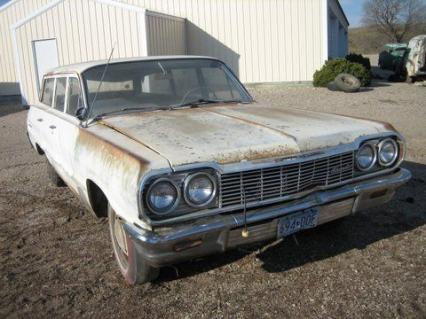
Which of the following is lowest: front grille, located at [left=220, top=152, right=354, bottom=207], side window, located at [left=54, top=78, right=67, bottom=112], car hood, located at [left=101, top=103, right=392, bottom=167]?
front grille, located at [left=220, top=152, right=354, bottom=207]

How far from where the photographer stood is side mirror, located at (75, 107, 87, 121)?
154 inches

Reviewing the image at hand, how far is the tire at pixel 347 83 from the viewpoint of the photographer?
15.3 meters

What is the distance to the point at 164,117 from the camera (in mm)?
3771

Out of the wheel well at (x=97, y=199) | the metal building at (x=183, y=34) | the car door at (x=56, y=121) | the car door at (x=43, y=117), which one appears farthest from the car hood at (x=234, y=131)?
the metal building at (x=183, y=34)

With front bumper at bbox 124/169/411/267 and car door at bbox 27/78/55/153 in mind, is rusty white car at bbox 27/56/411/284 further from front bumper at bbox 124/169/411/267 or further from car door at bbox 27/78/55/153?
car door at bbox 27/78/55/153

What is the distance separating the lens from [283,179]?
298cm

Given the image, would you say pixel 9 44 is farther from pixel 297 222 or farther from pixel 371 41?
pixel 371 41

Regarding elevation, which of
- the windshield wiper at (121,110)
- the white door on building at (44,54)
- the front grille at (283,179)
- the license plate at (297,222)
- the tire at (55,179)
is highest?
the white door on building at (44,54)

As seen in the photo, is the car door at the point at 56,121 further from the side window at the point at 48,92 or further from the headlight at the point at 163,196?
the headlight at the point at 163,196

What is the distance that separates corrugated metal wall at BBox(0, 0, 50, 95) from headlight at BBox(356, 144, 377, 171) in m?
19.4

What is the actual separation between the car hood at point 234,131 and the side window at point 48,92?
1.90 m

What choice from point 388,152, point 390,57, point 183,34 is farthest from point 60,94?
point 390,57

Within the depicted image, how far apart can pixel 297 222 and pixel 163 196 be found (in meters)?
0.95

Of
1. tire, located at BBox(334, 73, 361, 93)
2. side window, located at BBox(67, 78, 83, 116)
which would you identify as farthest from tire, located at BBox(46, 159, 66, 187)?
tire, located at BBox(334, 73, 361, 93)
